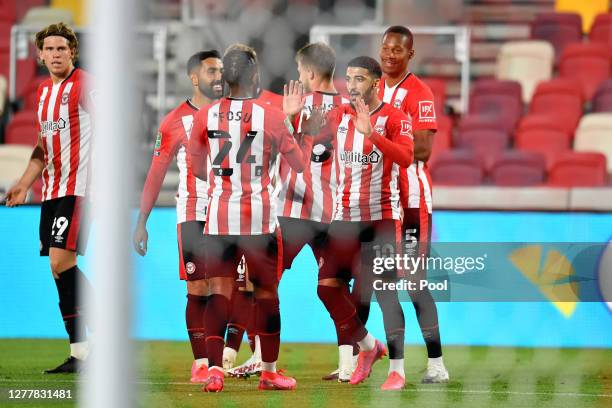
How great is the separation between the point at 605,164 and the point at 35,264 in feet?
6.80

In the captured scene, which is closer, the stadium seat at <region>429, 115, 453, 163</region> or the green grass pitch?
the green grass pitch

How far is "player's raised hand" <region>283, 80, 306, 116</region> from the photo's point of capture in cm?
247

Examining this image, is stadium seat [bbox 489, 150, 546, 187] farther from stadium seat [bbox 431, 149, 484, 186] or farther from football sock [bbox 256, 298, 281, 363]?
football sock [bbox 256, 298, 281, 363]

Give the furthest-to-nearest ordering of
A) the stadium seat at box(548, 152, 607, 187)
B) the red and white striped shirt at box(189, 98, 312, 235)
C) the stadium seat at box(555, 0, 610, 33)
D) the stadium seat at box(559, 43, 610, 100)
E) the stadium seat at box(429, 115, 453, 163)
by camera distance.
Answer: the stadium seat at box(555, 0, 610, 33)
the stadium seat at box(559, 43, 610, 100)
the stadium seat at box(548, 152, 607, 187)
the stadium seat at box(429, 115, 453, 163)
the red and white striped shirt at box(189, 98, 312, 235)

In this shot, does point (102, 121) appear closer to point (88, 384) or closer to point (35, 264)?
point (88, 384)

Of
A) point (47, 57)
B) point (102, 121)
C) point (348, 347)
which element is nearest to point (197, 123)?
Result: point (47, 57)

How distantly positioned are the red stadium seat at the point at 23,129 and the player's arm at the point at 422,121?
3.29 feet

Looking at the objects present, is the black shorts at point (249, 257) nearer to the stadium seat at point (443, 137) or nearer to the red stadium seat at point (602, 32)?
the stadium seat at point (443, 137)

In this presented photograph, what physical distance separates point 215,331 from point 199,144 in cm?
46

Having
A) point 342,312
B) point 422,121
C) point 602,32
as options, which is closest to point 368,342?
point 342,312

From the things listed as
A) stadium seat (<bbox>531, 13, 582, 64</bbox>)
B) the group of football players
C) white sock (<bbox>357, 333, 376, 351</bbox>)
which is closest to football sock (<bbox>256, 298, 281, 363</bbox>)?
the group of football players

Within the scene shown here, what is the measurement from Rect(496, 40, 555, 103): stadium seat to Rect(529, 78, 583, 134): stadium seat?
1.5 inches

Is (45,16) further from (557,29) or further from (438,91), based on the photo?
(557,29)

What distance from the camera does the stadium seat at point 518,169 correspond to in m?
3.64
